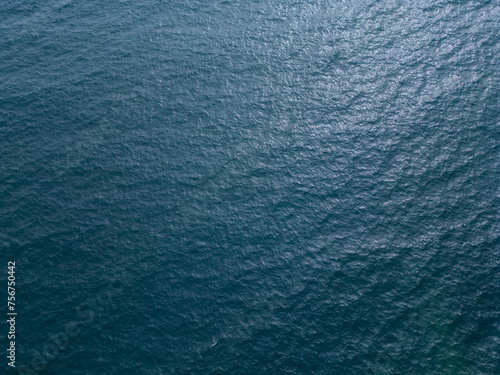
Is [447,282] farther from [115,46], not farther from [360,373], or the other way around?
[115,46]

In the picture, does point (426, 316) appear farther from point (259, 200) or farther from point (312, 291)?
point (259, 200)

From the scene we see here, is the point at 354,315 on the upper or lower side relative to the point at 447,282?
lower

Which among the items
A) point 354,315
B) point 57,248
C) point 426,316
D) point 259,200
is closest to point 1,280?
point 57,248

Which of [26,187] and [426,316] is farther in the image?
[26,187]

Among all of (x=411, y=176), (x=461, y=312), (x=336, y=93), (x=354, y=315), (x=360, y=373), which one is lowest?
(x=360, y=373)

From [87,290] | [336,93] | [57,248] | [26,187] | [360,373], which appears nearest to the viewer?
[360,373]

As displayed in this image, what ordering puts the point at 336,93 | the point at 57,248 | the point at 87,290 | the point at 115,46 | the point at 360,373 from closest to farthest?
the point at 360,373 → the point at 87,290 → the point at 57,248 → the point at 336,93 → the point at 115,46

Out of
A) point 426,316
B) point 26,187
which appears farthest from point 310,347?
point 26,187
